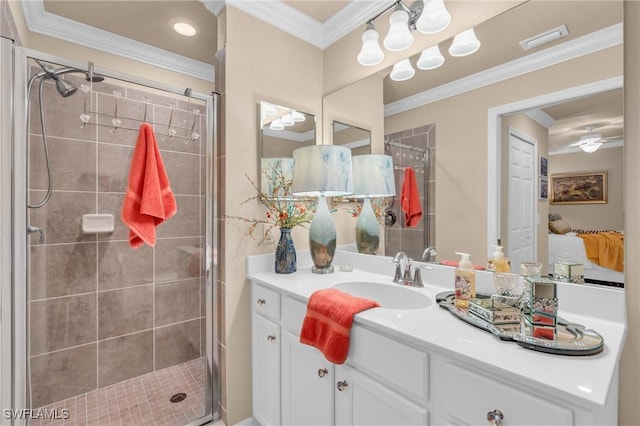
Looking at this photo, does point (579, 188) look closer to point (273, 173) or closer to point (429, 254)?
point (429, 254)

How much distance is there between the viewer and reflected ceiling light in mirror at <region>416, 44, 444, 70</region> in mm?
1527

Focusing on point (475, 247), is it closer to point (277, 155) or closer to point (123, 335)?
point (277, 155)

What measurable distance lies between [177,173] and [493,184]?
6.80ft

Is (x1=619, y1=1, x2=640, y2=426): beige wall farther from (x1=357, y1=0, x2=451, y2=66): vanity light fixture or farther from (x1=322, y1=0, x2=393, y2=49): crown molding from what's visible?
(x1=322, y1=0, x2=393, y2=49): crown molding

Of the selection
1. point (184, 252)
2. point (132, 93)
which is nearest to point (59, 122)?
point (132, 93)

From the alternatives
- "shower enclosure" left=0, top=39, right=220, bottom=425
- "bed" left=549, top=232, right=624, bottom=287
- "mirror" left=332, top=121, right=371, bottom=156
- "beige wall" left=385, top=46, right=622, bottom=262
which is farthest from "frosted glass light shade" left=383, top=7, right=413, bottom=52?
"bed" left=549, top=232, right=624, bottom=287

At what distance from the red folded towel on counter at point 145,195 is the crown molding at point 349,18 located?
4.31ft

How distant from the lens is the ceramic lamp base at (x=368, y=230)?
186 cm

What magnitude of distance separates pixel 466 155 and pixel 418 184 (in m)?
0.29

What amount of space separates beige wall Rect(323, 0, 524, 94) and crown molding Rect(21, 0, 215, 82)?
112 centimetres

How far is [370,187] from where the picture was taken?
5.93 feet

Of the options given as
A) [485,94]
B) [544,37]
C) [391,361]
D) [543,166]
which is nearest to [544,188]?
[543,166]

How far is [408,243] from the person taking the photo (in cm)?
169

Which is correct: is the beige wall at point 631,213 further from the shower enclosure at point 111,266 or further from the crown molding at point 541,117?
the shower enclosure at point 111,266
